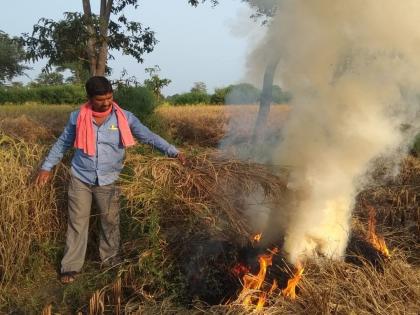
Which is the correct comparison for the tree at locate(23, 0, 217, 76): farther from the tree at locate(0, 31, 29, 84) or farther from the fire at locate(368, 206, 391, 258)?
the tree at locate(0, 31, 29, 84)

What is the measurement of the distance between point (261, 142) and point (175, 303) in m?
2.63

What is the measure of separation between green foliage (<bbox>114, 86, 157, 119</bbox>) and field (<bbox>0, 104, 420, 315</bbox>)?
4.24 m

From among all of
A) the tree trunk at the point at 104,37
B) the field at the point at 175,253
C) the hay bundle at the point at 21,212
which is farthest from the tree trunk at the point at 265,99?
the tree trunk at the point at 104,37

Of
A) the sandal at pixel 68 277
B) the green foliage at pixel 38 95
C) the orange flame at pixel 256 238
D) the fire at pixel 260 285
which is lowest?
the green foliage at pixel 38 95

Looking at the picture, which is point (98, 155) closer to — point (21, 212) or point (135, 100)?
point (21, 212)

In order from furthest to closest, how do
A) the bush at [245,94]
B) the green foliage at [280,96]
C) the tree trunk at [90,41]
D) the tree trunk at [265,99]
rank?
the tree trunk at [90,41] → the bush at [245,94] → the green foliage at [280,96] → the tree trunk at [265,99]

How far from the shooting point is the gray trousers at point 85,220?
4586 mm

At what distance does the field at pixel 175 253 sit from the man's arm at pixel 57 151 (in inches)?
11.9

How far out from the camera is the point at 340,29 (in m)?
3.92

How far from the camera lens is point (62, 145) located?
4586 mm

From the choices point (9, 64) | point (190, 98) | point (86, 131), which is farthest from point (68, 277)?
point (9, 64)

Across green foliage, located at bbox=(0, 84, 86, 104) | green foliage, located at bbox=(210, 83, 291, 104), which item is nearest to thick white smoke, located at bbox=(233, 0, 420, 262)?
green foliage, located at bbox=(210, 83, 291, 104)

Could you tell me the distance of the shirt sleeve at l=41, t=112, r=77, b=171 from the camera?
4.50 meters

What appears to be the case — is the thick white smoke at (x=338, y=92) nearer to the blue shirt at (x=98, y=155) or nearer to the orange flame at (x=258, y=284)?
the orange flame at (x=258, y=284)
